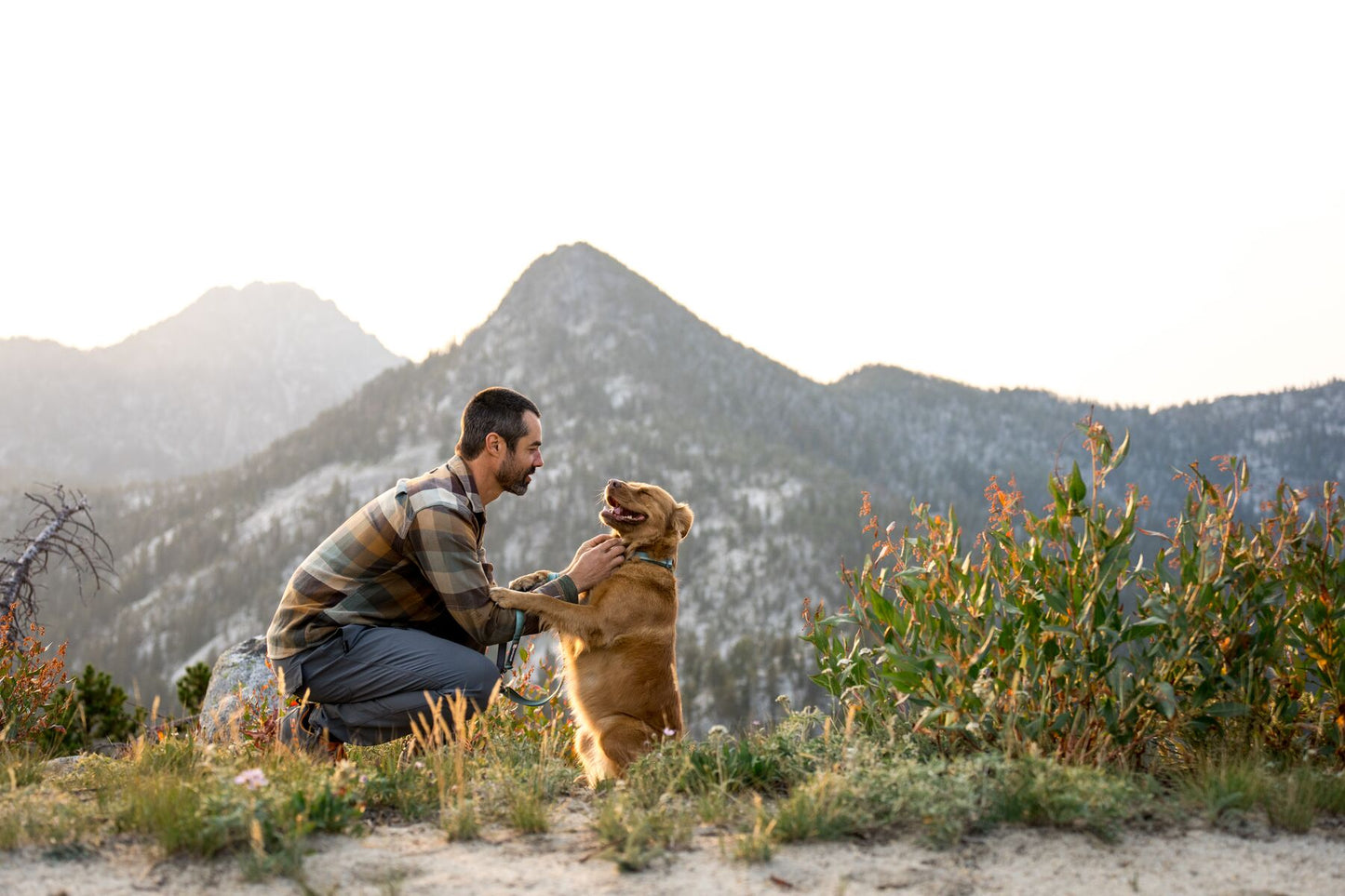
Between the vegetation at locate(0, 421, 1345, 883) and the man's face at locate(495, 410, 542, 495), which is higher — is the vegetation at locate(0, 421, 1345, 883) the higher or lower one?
the lower one

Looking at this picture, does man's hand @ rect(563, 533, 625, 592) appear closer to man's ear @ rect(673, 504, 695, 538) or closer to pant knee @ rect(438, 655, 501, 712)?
man's ear @ rect(673, 504, 695, 538)

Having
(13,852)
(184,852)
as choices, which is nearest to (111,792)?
(13,852)

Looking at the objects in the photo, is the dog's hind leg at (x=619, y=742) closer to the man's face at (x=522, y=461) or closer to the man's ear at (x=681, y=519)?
the man's ear at (x=681, y=519)

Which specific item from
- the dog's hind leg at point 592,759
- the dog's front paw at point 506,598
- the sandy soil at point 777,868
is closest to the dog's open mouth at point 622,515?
the dog's front paw at point 506,598

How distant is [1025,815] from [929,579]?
1.30 metres

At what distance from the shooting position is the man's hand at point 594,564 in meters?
5.81

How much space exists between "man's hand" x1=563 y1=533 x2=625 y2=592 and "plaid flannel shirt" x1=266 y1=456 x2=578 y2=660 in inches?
3.2

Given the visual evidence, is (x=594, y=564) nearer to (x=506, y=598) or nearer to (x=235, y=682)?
(x=506, y=598)

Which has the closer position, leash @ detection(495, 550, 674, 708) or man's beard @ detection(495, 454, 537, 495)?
leash @ detection(495, 550, 674, 708)

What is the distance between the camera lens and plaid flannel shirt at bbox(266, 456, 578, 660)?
548 centimetres

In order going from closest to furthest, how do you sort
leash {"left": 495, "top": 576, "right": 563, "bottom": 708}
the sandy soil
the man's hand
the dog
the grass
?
the sandy soil
the grass
the dog
leash {"left": 495, "top": 576, "right": 563, "bottom": 708}
the man's hand

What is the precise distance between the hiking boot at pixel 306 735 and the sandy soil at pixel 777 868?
1967 mm

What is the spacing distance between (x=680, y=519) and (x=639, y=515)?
0.35 metres

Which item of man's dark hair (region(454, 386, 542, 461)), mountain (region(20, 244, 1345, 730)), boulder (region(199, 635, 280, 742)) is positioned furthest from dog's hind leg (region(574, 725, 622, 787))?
mountain (region(20, 244, 1345, 730))
